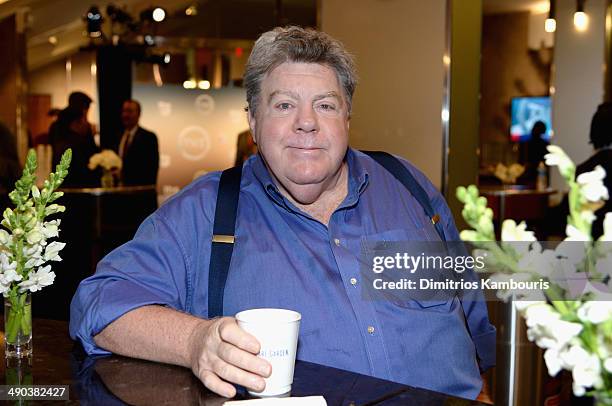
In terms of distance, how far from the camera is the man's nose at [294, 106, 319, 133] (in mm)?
1911

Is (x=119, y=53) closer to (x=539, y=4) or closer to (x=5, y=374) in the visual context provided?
(x=539, y=4)

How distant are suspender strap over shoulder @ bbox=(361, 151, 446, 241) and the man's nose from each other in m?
0.35

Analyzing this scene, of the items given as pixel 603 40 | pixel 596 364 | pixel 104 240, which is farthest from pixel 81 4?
pixel 596 364

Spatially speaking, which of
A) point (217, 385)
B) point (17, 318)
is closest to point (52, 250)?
point (17, 318)

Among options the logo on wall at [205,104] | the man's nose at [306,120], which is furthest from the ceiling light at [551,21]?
the man's nose at [306,120]

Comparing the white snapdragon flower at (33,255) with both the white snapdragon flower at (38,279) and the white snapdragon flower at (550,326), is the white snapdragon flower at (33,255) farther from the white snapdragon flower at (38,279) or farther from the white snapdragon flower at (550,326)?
the white snapdragon flower at (550,326)

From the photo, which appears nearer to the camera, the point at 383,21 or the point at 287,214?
the point at 287,214

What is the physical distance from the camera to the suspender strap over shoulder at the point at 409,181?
2084 millimetres

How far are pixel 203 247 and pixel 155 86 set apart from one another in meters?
7.85

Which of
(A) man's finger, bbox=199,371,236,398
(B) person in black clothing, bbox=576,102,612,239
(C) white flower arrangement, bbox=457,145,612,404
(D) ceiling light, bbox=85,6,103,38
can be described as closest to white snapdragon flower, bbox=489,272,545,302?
(C) white flower arrangement, bbox=457,145,612,404

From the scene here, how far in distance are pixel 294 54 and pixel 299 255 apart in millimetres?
555

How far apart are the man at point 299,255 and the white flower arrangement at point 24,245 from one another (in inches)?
5.2

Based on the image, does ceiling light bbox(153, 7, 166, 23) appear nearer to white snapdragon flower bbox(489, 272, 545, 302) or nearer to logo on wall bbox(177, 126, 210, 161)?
logo on wall bbox(177, 126, 210, 161)

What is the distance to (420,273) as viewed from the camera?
6.40 feet
